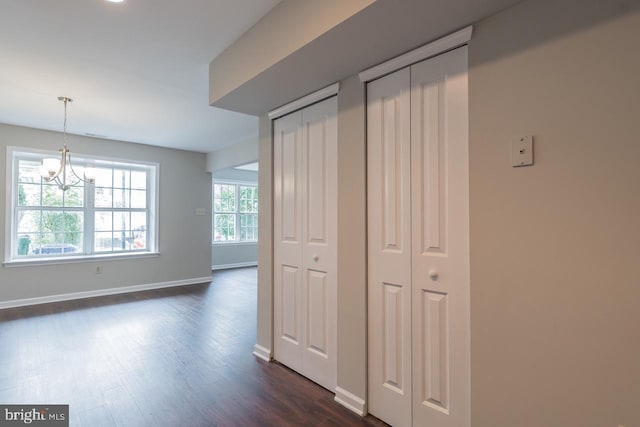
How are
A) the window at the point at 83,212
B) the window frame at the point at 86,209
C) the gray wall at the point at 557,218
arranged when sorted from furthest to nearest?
the window at the point at 83,212, the window frame at the point at 86,209, the gray wall at the point at 557,218

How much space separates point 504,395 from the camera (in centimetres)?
144

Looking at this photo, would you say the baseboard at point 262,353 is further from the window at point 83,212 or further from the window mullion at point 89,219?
the window mullion at point 89,219

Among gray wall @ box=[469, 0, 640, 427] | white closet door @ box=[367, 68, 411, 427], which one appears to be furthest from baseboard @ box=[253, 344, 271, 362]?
gray wall @ box=[469, 0, 640, 427]

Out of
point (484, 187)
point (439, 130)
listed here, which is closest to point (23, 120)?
point (439, 130)

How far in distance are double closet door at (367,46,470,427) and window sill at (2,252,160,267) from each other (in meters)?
5.04

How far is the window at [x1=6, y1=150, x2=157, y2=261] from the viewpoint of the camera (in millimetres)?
4691

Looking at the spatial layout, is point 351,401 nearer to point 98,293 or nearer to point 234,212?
point 98,293

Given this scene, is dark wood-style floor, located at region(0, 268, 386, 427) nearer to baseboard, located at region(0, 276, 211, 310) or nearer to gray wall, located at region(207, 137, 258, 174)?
baseboard, located at region(0, 276, 211, 310)

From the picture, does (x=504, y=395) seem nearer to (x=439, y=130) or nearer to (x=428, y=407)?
(x=428, y=407)

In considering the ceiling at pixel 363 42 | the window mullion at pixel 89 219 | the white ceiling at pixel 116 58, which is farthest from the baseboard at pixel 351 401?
the window mullion at pixel 89 219

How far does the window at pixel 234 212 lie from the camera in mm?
7926

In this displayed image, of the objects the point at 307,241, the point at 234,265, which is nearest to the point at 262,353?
the point at 307,241

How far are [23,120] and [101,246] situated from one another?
217 cm

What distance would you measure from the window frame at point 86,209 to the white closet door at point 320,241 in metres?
4.40
